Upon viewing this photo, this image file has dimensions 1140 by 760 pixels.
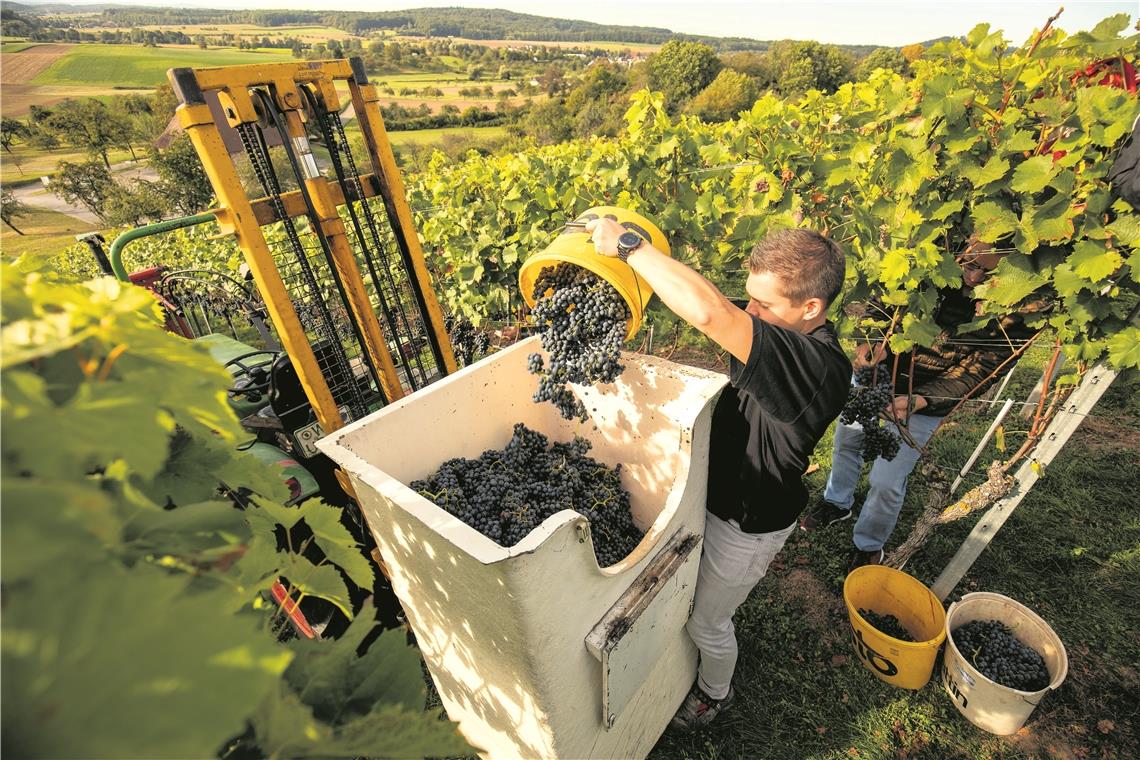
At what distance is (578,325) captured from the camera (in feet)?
6.31

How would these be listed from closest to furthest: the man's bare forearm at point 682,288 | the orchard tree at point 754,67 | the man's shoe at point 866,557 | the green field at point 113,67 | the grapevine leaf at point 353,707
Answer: the grapevine leaf at point 353,707 < the man's bare forearm at point 682,288 < the man's shoe at point 866,557 < the green field at point 113,67 < the orchard tree at point 754,67

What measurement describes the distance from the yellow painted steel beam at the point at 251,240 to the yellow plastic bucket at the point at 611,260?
0.97 meters

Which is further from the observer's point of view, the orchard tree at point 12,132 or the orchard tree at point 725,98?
the orchard tree at point 725,98

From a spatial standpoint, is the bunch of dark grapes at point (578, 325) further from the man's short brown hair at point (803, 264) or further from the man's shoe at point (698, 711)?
the man's shoe at point (698, 711)

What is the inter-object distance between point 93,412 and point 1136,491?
5615mm

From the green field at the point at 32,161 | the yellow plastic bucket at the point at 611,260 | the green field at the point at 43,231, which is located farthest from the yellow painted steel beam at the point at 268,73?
the green field at the point at 32,161

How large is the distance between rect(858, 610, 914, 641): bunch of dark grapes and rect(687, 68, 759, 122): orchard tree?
5468cm

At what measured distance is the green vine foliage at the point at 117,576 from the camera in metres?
0.45

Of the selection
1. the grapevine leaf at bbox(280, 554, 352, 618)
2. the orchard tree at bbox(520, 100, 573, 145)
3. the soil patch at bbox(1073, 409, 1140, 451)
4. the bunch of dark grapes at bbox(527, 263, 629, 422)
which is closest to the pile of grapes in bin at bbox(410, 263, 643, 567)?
the bunch of dark grapes at bbox(527, 263, 629, 422)

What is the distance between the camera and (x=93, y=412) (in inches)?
21.1

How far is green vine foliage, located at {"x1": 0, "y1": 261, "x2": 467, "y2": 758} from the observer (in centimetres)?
45

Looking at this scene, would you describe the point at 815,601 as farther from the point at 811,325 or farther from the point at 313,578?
the point at 313,578

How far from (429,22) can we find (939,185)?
435 feet

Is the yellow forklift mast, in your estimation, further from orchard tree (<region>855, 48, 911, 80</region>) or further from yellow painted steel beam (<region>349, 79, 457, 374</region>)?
orchard tree (<region>855, 48, 911, 80</region>)
